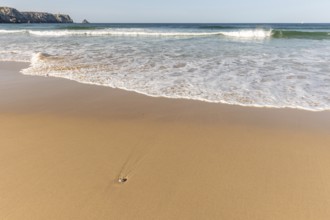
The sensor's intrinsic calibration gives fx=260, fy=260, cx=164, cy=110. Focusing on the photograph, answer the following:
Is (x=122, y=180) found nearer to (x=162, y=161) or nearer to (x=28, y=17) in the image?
(x=162, y=161)

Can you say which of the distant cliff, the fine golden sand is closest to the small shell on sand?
the fine golden sand

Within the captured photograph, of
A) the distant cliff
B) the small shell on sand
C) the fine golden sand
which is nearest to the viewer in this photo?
the fine golden sand

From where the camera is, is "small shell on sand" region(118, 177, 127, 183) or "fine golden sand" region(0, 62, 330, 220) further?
"small shell on sand" region(118, 177, 127, 183)

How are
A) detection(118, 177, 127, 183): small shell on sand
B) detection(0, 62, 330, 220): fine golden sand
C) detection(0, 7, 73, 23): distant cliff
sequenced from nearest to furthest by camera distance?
1. detection(0, 62, 330, 220): fine golden sand
2. detection(118, 177, 127, 183): small shell on sand
3. detection(0, 7, 73, 23): distant cliff

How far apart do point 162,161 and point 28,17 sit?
5268 inches

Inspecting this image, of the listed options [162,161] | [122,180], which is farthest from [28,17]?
[122,180]

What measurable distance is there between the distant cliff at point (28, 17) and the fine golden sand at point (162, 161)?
112373 mm

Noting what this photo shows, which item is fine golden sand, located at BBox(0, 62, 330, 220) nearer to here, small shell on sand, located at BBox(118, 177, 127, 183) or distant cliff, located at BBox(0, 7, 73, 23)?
small shell on sand, located at BBox(118, 177, 127, 183)

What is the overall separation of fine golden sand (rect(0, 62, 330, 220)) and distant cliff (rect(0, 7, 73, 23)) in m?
112

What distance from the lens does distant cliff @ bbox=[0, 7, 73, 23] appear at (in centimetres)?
9768

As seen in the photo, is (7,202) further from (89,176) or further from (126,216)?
(126,216)

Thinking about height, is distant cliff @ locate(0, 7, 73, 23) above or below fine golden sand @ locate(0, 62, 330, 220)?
above

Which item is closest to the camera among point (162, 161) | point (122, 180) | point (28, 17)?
point (122, 180)

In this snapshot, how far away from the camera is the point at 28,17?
115 m
